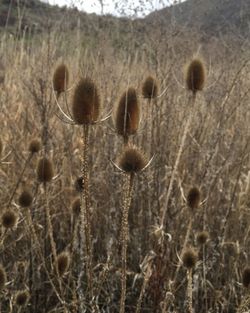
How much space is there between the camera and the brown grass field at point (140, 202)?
2.26 m

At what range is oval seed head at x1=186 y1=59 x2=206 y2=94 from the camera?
2.34 metres

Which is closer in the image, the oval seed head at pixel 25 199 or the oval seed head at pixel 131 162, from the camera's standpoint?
the oval seed head at pixel 131 162

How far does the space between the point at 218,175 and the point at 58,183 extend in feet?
2.86

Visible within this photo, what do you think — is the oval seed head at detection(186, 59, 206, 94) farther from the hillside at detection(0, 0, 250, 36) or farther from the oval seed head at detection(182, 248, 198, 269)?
the oval seed head at detection(182, 248, 198, 269)

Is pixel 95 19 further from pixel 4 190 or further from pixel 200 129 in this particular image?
pixel 4 190

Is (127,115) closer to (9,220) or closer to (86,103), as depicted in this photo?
(86,103)

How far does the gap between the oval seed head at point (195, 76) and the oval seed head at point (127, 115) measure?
614mm

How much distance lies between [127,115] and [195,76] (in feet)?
2.39

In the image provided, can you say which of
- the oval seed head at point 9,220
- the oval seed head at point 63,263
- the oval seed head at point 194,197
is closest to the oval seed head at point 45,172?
the oval seed head at point 9,220

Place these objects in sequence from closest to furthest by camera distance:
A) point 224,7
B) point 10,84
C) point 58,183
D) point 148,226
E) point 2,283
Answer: point 2,283 < point 148,226 < point 58,183 < point 224,7 < point 10,84

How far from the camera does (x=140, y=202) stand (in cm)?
292

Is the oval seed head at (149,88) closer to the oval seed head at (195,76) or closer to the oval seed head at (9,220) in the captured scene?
the oval seed head at (195,76)

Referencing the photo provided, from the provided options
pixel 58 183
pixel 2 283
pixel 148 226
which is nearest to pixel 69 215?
pixel 58 183

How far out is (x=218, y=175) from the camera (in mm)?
2961
